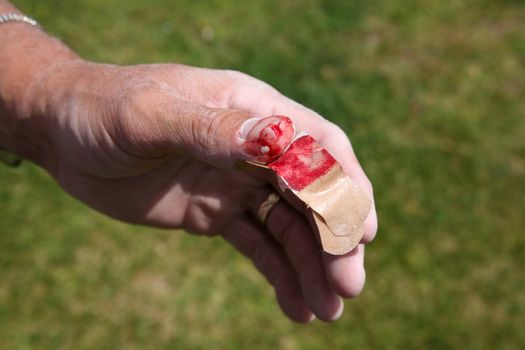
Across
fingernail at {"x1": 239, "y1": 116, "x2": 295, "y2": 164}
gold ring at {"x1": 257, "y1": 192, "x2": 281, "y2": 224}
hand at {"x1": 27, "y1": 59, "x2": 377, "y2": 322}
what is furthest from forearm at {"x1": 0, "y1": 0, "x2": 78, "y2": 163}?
fingernail at {"x1": 239, "y1": 116, "x2": 295, "y2": 164}

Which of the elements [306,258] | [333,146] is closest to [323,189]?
[333,146]

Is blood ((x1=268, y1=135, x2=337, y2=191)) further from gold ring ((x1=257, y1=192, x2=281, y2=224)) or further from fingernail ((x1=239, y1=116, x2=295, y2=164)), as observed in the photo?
gold ring ((x1=257, y1=192, x2=281, y2=224))

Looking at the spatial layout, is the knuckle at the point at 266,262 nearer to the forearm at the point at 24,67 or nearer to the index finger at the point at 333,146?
the index finger at the point at 333,146

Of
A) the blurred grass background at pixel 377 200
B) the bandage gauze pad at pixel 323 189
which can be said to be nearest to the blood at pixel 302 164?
the bandage gauze pad at pixel 323 189

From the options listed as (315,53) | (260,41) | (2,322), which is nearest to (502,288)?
(315,53)

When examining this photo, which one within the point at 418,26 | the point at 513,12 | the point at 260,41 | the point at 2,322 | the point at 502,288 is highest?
the point at 513,12

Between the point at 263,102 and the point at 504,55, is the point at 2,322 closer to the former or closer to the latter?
the point at 263,102
